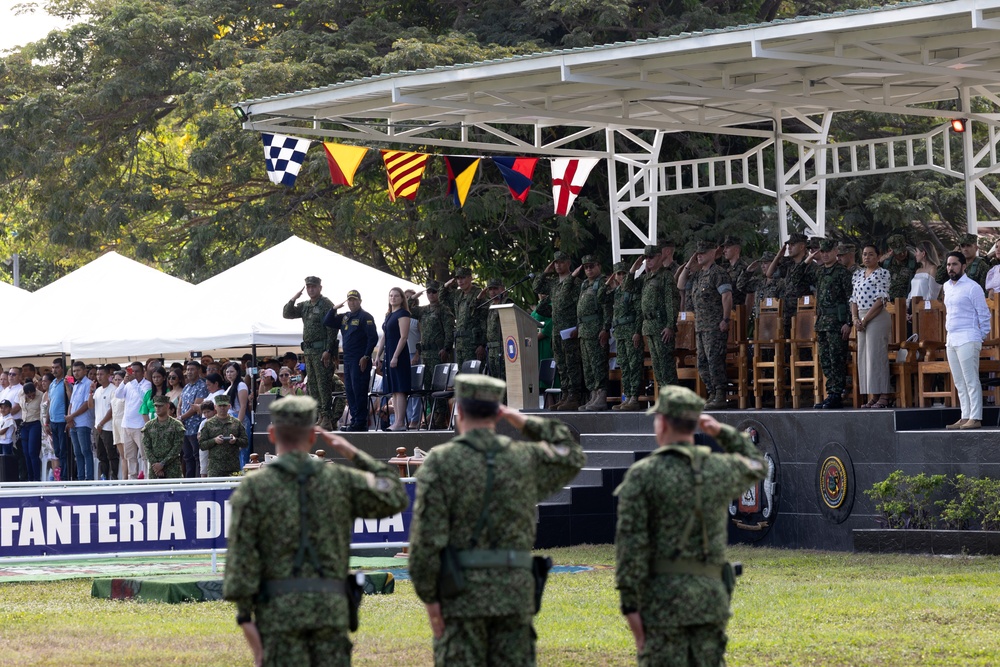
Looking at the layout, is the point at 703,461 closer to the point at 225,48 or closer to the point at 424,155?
the point at 424,155

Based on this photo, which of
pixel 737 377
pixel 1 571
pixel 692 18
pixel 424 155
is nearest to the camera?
pixel 1 571

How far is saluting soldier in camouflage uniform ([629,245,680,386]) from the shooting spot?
1706 cm

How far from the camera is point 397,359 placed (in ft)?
66.1

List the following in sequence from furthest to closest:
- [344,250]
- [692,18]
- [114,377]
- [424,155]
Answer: [344,250] < [692,18] < [114,377] < [424,155]

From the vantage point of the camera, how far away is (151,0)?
97.9 feet

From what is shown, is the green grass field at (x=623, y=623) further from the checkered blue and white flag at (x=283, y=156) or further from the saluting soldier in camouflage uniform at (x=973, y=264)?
the checkered blue and white flag at (x=283, y=156)

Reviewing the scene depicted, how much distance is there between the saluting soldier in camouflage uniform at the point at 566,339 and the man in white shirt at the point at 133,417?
6.95m

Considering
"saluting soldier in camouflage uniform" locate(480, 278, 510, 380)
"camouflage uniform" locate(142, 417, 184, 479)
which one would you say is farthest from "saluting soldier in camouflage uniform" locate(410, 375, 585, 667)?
"camouflage uniform" locate(142, 417, 184, 479)

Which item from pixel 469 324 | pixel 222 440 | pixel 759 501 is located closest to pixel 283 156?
pixel 469 324

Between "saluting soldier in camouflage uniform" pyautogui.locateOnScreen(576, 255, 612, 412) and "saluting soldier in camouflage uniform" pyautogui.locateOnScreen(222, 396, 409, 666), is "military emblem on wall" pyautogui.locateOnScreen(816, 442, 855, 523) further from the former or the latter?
"saluting soldier in camouflage uniform" pyautogui.locateOnScreen(222, 396, 409, 666)

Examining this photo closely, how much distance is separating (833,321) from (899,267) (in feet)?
3.47

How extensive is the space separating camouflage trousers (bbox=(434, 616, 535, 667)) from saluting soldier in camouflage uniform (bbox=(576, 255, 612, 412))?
38.9ft

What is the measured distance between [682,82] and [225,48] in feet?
36.9

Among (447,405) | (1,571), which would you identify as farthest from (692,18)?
(1,571)
